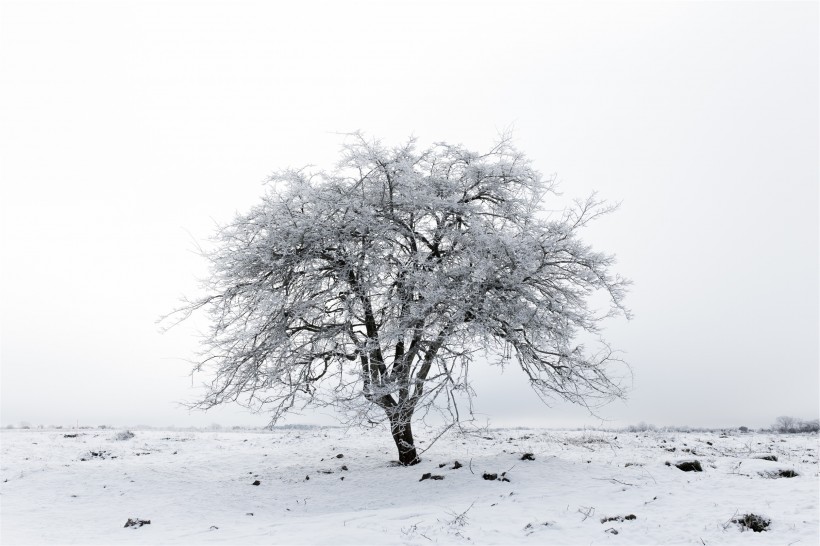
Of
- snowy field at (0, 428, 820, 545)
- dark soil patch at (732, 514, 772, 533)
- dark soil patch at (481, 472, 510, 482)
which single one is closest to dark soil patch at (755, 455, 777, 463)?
snowy field at (0, 428, 820, 545)

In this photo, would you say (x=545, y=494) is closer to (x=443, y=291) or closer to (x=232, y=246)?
(x=443, y=291)

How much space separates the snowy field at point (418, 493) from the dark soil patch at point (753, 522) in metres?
0.09

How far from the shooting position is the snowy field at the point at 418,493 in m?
9.05

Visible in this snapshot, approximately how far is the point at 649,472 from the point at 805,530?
4.62 m

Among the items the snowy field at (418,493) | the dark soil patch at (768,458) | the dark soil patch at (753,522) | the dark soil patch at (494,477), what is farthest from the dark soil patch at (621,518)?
the dark soil patch at (768,458)

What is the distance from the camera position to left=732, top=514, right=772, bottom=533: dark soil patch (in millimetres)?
8453

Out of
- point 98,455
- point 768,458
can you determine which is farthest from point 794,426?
point 98,455

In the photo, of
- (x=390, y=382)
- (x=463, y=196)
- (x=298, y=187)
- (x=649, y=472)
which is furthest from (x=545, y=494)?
(x=298, y=187)

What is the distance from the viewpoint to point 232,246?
48.9 ft

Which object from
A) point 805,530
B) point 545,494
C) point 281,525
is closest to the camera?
point 805,530

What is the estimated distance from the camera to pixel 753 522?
8.58 meters

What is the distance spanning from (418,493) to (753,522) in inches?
266

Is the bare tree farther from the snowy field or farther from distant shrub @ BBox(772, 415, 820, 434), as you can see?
distant shrub @ BBox(772, 415, 820, 434)

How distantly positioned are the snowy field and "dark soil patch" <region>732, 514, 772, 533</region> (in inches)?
3.5
